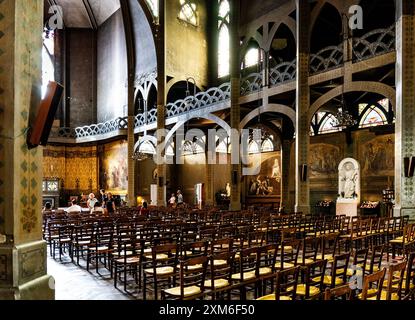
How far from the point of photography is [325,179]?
21969mm

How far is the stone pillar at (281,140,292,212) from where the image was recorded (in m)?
24.0

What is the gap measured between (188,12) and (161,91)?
657cm

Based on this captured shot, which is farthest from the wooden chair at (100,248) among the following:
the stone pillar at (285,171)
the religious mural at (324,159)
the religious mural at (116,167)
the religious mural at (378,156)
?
the religious mural at (116,167)

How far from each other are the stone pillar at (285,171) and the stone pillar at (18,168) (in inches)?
807

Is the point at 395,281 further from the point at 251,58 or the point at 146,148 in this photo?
the point at 146,148

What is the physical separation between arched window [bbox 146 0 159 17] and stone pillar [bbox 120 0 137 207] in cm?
222

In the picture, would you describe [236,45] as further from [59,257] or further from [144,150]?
[59,257]

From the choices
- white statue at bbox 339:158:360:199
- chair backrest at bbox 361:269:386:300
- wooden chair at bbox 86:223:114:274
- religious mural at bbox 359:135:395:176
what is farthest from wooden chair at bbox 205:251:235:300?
religious mural at bbox 359:135:395:176

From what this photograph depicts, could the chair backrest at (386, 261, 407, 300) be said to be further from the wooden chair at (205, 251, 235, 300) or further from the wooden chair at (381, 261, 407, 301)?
the wooden chair at (205, 251, 235, 300)

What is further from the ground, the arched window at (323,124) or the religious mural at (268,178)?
the arched window at (323,124)

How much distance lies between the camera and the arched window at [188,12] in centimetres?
2644

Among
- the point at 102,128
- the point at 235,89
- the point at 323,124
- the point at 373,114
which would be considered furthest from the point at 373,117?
the point at 102,128

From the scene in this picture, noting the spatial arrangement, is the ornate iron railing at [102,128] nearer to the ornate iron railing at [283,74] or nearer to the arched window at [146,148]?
the arched window at [146,148]
